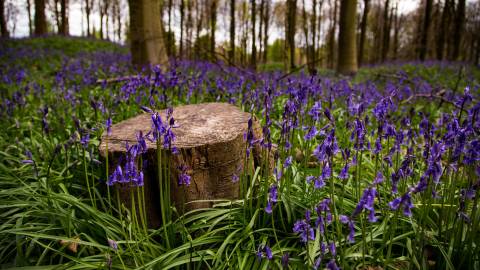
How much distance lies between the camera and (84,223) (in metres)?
2.24

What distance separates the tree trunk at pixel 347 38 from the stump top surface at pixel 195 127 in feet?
29.2

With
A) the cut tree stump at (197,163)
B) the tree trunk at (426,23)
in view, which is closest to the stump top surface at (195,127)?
the cut tree stump at (197,163)

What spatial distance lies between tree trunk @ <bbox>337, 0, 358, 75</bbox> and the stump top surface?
890 centimetres

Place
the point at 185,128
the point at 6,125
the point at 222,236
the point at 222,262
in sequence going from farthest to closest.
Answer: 1. the point at 6,125
2. the point at 185,128
3. the point at 222,236
4. the point at 222,262

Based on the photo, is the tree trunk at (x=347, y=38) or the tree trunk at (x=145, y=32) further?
the tree trunk at (x=347, y=38)

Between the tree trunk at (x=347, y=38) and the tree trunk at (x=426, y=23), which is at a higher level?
the tree trunk at (x=426, y=23)

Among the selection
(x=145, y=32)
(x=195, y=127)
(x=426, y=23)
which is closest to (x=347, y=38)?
(x=426, y=23)

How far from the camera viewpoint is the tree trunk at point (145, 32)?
654cm

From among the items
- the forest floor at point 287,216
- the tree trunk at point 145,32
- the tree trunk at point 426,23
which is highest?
the tree trunk at point 426,23

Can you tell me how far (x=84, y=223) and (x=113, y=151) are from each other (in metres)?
0.50

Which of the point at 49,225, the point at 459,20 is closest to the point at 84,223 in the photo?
the point at 49,225

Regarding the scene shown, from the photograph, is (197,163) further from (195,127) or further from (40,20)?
(40,20)

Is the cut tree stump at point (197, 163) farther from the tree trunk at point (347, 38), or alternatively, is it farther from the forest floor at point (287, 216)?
the tree trunk at point (347, 38)

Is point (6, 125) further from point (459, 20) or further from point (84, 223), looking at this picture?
point (459, 20)
